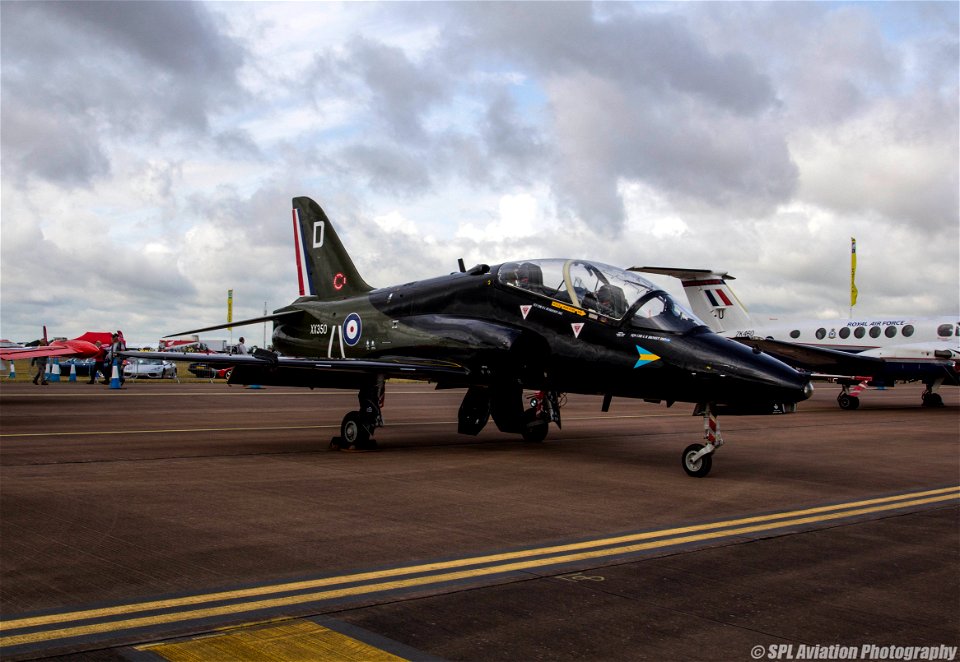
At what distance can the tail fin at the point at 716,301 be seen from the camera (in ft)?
112

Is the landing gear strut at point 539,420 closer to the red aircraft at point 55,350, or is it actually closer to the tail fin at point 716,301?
the red aircraft at point 55,350

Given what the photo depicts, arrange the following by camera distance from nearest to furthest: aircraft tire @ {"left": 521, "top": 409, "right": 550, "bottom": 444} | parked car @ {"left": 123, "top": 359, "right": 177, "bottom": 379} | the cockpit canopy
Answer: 1. the cockpit canopy
2. aircraft tire @ {"left": 521, "top": 409, "right": 550, "bottom": 444}
3. parked car @ {"left": 123, "top": 359, "right": 177, "bottom": 379}

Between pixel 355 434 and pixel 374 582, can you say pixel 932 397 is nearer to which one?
pixel 355 434

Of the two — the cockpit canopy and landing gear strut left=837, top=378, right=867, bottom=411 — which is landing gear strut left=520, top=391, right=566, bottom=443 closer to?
the cockpit canopy

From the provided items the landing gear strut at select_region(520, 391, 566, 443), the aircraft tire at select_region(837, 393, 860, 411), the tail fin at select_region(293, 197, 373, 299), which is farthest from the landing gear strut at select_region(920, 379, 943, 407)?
the tail fin at select_region(293, 197, 373, 299)

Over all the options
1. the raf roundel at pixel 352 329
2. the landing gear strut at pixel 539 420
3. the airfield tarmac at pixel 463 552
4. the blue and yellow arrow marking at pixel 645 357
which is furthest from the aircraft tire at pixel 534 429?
the blue and yellow arrow marking at pixel 645 357

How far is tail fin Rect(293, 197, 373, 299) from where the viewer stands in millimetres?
17625

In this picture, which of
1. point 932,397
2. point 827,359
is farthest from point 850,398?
point 932,397

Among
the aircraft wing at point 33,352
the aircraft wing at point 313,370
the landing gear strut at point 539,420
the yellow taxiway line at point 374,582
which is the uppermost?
the aircraft wing at point 33,352

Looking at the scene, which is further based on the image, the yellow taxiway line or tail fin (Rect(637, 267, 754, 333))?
tail fin (Rect(637, 267, 754, 333))

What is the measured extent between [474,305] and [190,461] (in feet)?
16.1

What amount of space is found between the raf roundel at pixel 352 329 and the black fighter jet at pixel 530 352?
0.11ft

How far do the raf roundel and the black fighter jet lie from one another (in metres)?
0.03

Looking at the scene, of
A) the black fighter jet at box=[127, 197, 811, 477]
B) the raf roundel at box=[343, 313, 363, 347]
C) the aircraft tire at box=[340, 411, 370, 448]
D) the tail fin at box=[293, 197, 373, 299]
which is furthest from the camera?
the tail fin at box=[293, 197, 373, 299]
